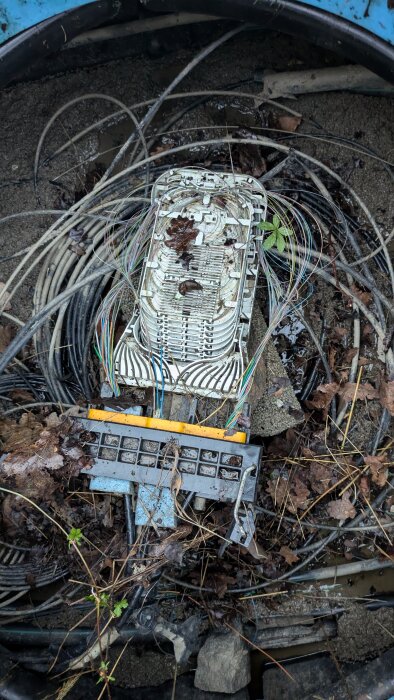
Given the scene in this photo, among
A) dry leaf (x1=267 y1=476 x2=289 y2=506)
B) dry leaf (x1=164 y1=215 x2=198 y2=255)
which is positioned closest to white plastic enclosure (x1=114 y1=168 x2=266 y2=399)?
dry leaf (x1=164 y1=215 x2=198 y2=255)

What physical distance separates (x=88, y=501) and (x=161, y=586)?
2.18 feet

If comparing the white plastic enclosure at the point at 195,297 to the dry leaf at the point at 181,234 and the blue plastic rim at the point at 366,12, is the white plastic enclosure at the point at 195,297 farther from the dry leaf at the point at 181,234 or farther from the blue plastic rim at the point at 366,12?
the blue plastic rim at the point at 366,12

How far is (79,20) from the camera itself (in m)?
3.46

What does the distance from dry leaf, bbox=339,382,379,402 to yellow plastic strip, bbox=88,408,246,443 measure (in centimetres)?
74

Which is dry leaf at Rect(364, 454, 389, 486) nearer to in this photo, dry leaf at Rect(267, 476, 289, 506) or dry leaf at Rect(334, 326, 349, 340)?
dry leaf at Rect(267, 476, 289, 506)

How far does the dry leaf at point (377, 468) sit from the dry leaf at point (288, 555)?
607 mm

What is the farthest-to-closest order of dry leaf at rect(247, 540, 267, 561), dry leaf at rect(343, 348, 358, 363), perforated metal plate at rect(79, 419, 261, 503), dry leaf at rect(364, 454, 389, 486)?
1. dry leaf at rect(343, 348, 358, 363)
2. dry leaf at rect(364, 454, 389, 486)
3. dry leaf at rect(247, 540, 267, 561)
4. perforated metal plate at rect(79, 419, 261, 503)

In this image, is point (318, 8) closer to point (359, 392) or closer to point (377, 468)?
point (359, 392)

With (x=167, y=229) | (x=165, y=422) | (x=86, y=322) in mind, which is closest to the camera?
(x=165, y=422)

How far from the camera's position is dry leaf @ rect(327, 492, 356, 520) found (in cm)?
361

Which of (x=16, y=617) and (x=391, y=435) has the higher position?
(x=391, y=435)

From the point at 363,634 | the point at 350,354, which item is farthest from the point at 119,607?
the point at 350,354

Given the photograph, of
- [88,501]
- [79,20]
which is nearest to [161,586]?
[88,501]

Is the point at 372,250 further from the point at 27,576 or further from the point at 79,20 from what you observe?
the point at 27,576
